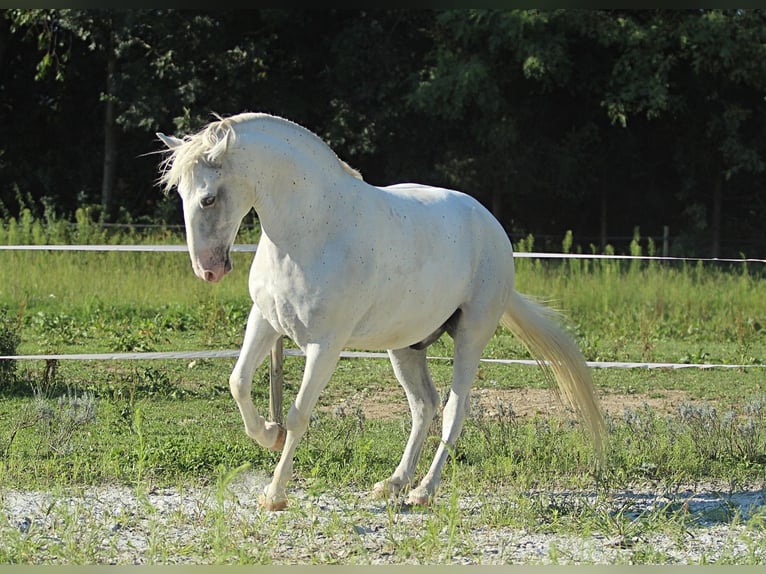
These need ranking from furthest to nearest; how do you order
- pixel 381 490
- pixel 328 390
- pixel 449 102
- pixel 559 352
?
1. pixel 449 102
2. pixel 328 390
3. pixel 559 352
4. pixel 381 490

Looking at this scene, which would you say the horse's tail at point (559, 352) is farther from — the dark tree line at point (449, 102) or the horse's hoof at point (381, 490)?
the dark tree line at point (449, 102)

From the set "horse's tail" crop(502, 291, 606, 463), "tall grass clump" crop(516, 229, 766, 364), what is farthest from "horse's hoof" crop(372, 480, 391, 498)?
"tall grass clump" crop(516, 229, 766, 364)

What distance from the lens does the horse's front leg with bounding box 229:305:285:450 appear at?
17.3ft

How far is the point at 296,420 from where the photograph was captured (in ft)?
17.1

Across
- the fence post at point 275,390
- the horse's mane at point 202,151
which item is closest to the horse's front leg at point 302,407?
the horse's mane at point 202,151

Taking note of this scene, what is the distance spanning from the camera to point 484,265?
5.98 m

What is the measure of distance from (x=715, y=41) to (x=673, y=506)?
625 inches

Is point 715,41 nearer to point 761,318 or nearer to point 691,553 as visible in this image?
point 761,318

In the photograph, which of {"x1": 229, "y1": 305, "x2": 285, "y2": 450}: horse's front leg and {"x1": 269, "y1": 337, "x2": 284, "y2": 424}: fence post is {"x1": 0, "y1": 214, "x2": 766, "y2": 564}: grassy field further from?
{"x1": 229, "y1": 305, "x2": 285, "y2": 450}: horse's front leg

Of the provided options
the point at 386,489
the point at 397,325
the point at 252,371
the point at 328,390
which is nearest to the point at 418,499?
the point at 386,489

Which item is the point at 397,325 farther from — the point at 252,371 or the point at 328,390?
the point at 328,390

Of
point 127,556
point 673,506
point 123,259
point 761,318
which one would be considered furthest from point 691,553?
point 123,259

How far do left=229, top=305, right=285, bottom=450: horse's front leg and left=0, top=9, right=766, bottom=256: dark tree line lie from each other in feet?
50.4

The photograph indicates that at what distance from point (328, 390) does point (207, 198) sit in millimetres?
4353
